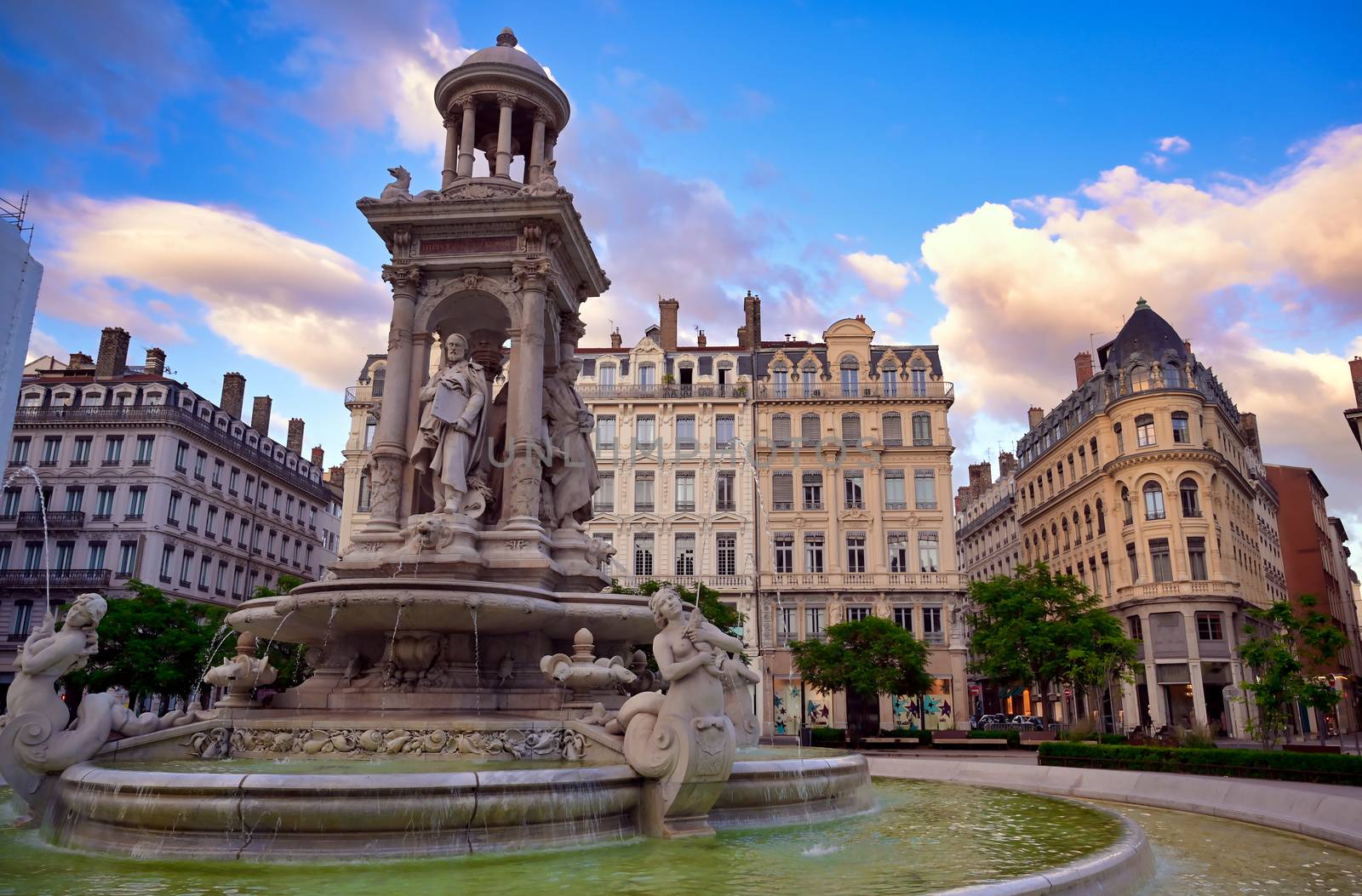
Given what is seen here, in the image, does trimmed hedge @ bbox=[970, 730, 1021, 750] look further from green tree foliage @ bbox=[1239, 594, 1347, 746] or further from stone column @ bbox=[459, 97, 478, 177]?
stone column @ bbox=[459, 97, 478, 177]

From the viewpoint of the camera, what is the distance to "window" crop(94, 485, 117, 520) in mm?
52812

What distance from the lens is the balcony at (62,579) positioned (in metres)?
50.4

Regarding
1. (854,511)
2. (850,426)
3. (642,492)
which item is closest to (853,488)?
(854,511)

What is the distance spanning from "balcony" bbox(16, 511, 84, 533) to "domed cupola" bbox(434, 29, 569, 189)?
4658cm

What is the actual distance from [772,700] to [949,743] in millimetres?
16952

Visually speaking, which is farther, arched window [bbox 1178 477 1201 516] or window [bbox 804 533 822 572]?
window [bbox 804 533 822 572]

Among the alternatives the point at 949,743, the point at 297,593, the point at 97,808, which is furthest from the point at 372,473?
the point at 949,743

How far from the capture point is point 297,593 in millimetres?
11641

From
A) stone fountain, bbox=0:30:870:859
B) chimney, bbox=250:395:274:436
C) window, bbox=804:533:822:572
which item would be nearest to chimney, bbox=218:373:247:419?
chimney, bbox=250:395:274:436

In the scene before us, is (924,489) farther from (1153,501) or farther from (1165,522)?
(1165,522)

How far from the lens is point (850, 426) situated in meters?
59.5

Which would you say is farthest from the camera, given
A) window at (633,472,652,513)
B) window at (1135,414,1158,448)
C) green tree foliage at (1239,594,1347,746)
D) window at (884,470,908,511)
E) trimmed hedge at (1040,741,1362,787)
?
window at (1135,414,1158,448)

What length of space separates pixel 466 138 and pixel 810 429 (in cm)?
4474

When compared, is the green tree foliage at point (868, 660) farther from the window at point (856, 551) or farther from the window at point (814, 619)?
the window at point (856, 551)
